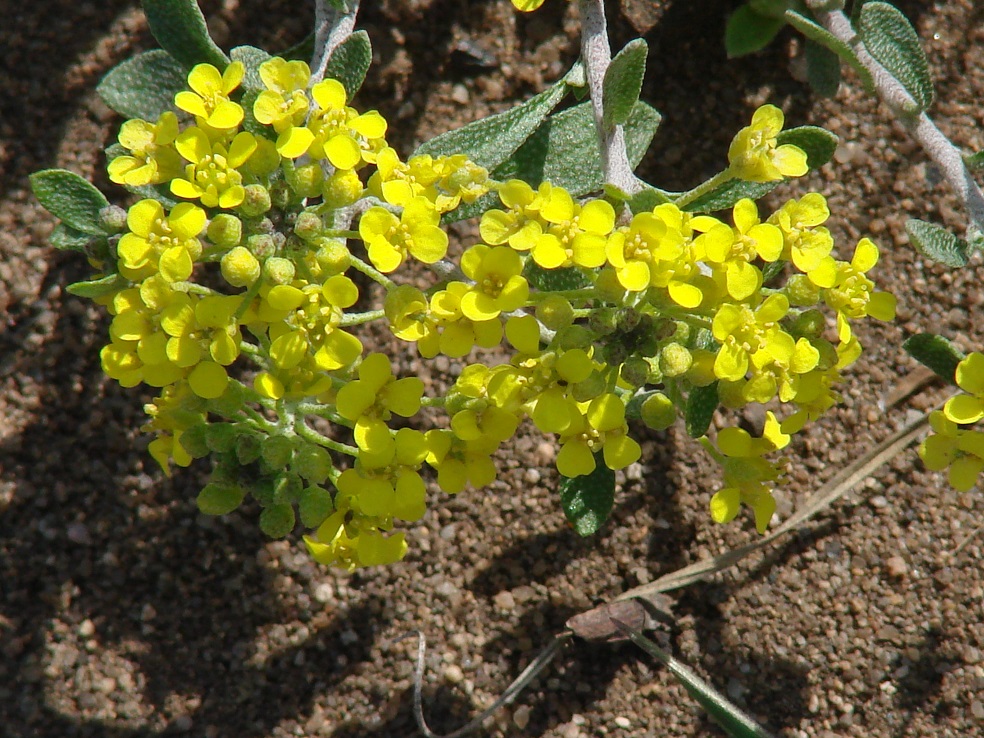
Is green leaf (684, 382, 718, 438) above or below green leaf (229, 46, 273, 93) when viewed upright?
below

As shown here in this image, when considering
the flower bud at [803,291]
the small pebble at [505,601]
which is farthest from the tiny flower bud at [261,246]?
the small pebble at [505,601]

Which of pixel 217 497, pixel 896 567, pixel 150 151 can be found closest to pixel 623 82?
pixel 150 151

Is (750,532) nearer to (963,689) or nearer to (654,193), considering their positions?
(963,689)

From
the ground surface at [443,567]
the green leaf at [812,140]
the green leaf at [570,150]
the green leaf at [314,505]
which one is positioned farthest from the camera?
the ground surface at [443,567]

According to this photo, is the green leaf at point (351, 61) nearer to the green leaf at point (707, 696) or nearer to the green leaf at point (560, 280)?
the green leaf at point (560, 280)

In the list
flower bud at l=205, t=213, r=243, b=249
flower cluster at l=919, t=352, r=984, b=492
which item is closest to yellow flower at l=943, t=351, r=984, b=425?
flower cluster at l=919, t=352, r=984, b=492

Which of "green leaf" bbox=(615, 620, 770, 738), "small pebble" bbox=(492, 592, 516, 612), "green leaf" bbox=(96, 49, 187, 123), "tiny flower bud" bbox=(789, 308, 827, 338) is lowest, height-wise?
"green leaf" bbox=(615, 620, 770, 738)

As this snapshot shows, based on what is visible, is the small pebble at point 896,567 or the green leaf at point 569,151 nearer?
the green leaf at point 569,151

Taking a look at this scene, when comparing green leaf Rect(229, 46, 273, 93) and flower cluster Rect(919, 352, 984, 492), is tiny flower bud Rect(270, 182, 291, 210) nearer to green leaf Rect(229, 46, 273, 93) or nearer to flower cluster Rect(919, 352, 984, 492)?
green leaf Rect(229, 46, 273, 93)
